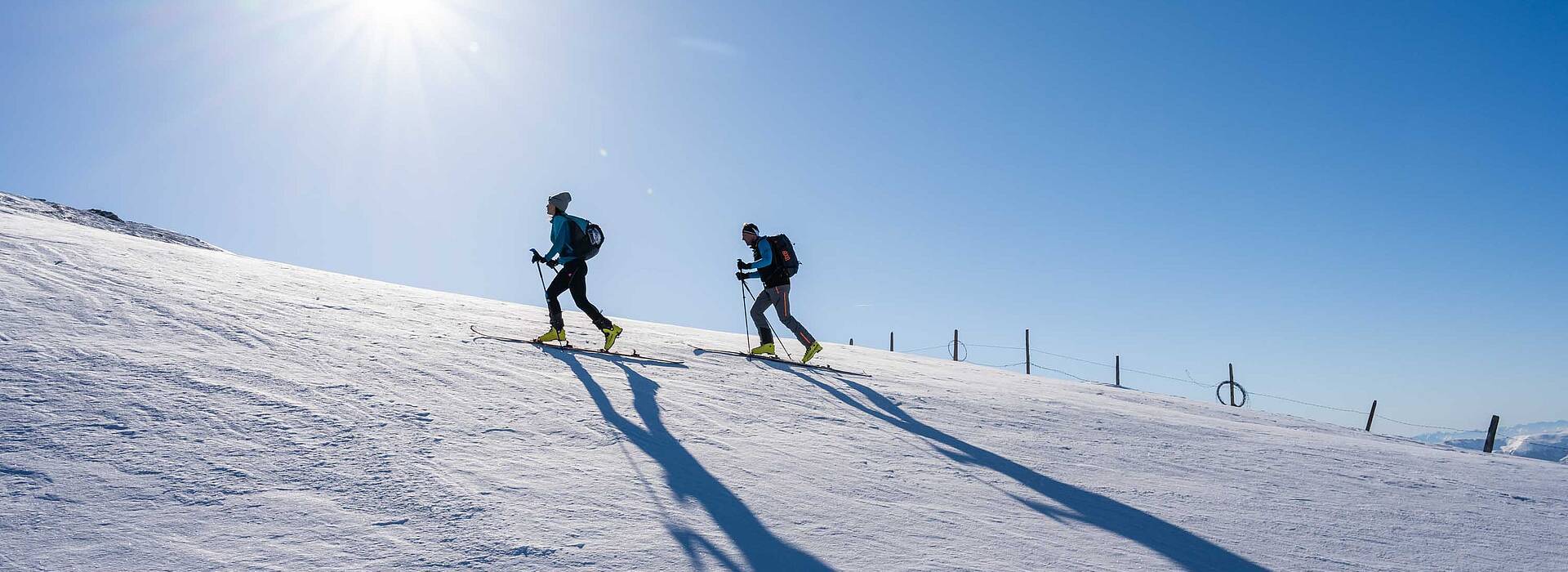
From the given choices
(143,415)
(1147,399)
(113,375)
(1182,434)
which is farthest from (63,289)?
(1147,399)

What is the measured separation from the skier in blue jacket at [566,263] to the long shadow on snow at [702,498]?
2986 mm

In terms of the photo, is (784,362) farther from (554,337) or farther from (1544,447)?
(1544,447)

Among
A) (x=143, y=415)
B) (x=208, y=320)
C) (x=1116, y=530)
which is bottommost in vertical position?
(x=1116, y=530)

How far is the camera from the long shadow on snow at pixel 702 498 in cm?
311

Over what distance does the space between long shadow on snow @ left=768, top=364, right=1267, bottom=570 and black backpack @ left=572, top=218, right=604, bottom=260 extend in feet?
15.2

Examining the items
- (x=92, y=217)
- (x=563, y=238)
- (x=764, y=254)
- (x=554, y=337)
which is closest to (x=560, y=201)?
(x=563, y=238)

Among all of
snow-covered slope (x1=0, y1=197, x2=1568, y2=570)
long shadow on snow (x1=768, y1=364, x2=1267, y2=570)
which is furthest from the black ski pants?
long shadow on snow (x1=768, y1=364, x2=1267, y2=570)

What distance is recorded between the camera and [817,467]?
4.64 meters

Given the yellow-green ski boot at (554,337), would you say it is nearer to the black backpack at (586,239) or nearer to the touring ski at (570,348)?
the touring ski at (570,348)

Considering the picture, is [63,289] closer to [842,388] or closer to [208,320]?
[208,320]

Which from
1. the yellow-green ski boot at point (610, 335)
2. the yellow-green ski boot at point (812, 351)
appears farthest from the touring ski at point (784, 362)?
the yellow-green ski boot at point (610, 335)

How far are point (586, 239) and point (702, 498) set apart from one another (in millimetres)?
5860

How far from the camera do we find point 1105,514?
4.31 metres

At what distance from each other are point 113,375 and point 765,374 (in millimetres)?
5664
